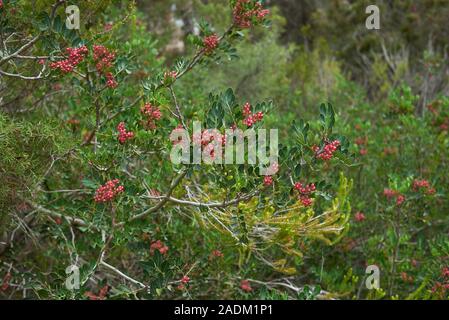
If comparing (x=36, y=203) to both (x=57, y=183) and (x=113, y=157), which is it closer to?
(x=57, y=183)

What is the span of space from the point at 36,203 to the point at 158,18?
7.84m

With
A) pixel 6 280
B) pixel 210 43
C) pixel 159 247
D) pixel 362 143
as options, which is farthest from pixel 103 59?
pixel 362 143

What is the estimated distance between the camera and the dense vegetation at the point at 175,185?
356cm

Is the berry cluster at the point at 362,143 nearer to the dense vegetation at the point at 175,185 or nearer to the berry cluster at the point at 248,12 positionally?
the dense vegetation at the point at 175,185

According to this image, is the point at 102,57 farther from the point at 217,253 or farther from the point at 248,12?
the point at 217,253

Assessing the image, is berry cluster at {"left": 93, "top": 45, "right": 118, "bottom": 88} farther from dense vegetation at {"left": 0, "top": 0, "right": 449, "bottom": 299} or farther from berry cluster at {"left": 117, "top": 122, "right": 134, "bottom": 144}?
berry cluster at {"left": 117, "top": 122, "right": 134, "bottom": 144}

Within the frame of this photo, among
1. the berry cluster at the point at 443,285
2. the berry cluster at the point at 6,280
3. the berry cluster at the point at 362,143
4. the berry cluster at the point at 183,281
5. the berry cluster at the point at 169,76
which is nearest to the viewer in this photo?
the berry cluster at the point at 169,76

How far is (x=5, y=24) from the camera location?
3803mm

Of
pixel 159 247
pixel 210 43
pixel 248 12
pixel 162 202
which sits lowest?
pixel 159 247

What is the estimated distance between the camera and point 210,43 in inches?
158

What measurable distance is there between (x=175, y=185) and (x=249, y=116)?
0.57m

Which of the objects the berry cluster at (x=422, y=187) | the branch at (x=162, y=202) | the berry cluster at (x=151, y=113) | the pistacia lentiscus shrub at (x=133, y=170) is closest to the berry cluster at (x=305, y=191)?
the pistacia lentiscus shrub at (x=133, y=170)

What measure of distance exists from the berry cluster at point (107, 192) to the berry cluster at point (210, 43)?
104 cm

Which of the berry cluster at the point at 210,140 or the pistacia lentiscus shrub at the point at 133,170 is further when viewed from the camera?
the pistacia lentiscus shrub at the point at 133,170
